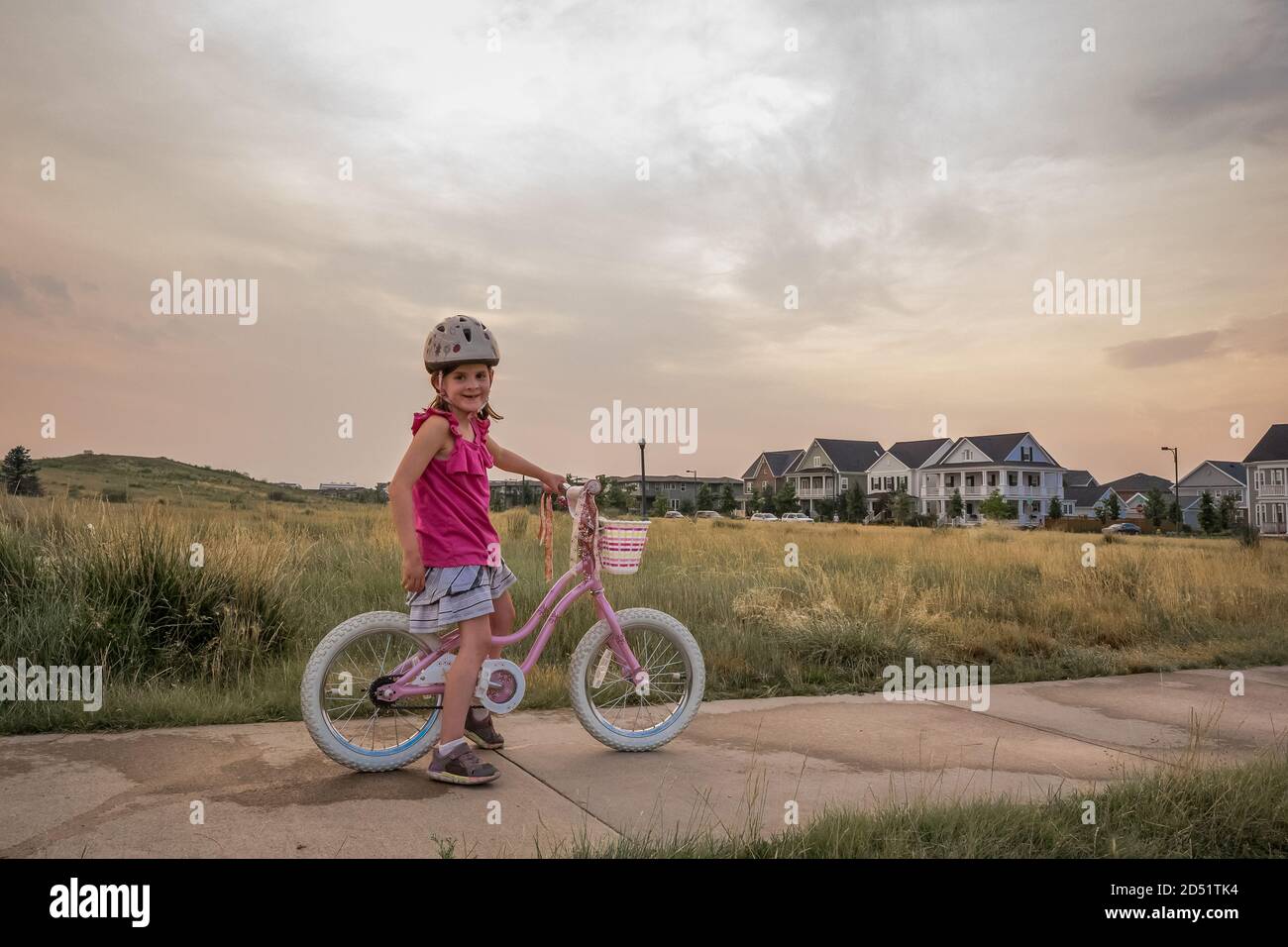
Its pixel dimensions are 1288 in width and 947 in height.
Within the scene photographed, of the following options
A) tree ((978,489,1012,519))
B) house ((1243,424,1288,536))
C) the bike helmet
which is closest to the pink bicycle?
the bike helmet

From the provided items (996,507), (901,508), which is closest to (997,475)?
(996,507)

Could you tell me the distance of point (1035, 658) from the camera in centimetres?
785

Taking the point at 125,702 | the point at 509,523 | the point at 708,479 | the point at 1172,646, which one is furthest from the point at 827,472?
the point at 125,702

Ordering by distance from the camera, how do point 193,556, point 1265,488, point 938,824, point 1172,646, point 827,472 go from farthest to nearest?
point 827,472 < point 1265,488 < point 1172,646 < point 193,556 < point 938,824

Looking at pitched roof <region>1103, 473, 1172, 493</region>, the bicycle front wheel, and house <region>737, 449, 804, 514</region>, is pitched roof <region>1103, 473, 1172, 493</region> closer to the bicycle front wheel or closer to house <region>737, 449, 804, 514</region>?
house <region>737, 449, 804, 514</region>

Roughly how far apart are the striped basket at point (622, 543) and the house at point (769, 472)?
85.7 m

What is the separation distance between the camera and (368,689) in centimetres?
448

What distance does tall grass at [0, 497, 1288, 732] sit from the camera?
19.6 feet

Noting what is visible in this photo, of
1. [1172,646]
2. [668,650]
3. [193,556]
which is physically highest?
[193,556]

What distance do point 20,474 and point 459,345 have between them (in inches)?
388

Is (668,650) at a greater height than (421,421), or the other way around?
(421,421)

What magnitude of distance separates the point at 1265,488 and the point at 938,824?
237 ft
